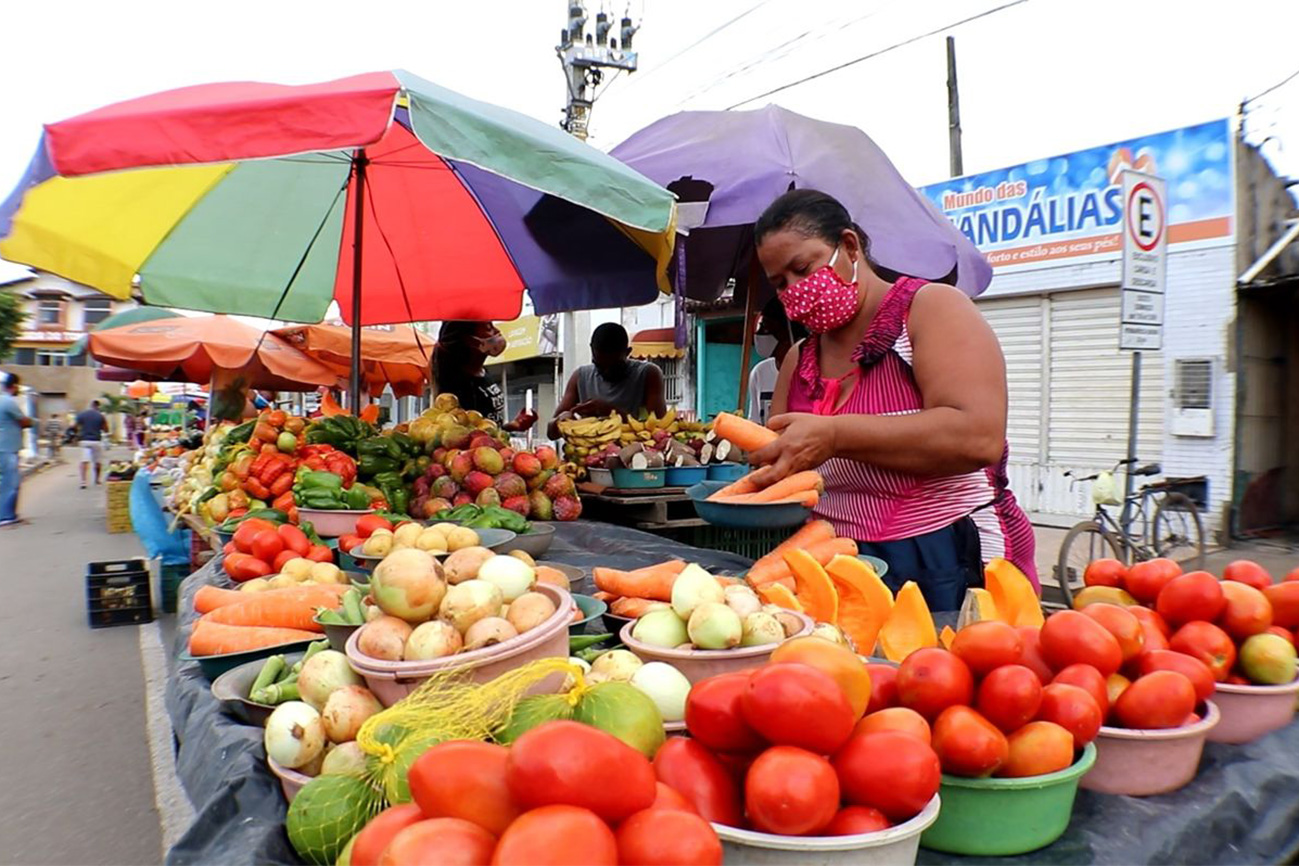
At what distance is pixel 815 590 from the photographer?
6.03ft

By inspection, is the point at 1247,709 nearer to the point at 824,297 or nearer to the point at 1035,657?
the point at 1035,657

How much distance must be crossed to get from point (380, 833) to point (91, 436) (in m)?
21.3

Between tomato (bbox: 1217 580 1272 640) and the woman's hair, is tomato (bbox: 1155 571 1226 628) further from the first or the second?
the woman's hair

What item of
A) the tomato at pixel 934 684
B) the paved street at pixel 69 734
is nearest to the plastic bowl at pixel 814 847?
the tomato at pixel 934 684

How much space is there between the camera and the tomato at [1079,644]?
1348 mm

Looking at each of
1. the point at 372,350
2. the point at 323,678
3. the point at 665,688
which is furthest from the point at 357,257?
the point at 372,350

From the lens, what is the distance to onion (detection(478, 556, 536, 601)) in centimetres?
163

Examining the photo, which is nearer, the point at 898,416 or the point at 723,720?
the point at 723,720

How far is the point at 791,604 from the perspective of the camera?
1.75 metres

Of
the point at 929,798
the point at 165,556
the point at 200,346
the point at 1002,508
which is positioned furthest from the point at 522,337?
the point at 929,798

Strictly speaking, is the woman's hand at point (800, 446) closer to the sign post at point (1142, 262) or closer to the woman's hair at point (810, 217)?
the woman's hair at point (810, 217)

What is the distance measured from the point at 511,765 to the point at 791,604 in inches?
40.3

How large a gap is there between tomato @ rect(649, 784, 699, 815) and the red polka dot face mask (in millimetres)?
1747

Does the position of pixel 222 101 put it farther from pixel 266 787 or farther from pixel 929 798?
pixel 929 798
